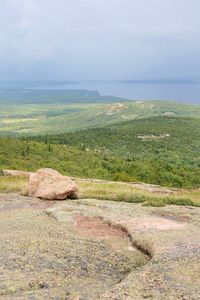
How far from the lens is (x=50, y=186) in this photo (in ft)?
48.2

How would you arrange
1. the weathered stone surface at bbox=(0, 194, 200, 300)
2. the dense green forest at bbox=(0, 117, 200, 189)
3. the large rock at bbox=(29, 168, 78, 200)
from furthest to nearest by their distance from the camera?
the dense green forest at bbox=(0, 117, 200, 189) < the large rock at bbox=(29, 168, 78, 200) < the weathered stone surface at bbox=(0, 194, 200, 300)

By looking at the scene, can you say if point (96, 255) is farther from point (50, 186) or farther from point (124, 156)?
point (124, 156)

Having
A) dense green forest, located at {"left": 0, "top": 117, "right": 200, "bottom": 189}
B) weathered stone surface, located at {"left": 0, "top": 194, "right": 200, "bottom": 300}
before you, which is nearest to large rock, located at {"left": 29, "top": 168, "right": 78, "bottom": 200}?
weathered stone surface, located at {"left": 0, "top": 194, "right": 200, "bottom": 300}

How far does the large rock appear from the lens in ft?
46.9

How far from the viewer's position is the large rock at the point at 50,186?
46.9 ft

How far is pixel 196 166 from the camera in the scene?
82812mm

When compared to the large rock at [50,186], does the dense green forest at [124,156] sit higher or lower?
lower

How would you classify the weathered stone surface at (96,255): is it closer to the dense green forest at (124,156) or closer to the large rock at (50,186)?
the large rock at (50,186)

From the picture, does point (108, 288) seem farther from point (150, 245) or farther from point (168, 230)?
point (168, 230)

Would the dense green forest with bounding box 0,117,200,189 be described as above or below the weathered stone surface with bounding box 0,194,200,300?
below

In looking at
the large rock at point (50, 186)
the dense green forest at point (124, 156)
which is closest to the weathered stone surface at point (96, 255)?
the large rock at point (50, 186)

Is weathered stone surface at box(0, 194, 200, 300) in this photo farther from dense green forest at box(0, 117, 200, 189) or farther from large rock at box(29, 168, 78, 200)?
dense green forest at box(0, 117, 200, 189)

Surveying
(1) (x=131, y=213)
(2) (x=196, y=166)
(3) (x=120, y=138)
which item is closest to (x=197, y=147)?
(2) (x=196, y=166)

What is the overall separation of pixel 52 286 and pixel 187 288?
283 centimetres
